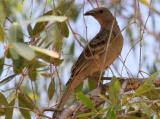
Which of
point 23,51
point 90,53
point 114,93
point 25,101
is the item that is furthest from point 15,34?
point 90,53

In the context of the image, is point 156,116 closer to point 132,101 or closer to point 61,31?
point 132,101

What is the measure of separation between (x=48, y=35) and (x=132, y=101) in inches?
20.1

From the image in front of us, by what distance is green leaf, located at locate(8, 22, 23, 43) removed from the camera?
124 centimetres

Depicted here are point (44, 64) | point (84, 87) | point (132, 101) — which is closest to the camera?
point (132, 101)

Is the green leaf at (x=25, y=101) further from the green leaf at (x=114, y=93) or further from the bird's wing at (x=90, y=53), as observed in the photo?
the bird's wing at (x=90, y=53)

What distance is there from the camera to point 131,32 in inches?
121

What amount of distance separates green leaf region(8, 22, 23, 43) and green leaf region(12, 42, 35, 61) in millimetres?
22

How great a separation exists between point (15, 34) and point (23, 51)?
0.29 feet

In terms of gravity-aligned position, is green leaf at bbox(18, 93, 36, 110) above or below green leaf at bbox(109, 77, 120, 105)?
above

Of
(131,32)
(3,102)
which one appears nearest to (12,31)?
(3,102)

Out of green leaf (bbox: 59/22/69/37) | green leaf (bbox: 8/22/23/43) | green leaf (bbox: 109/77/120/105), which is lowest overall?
green leaf (bbox: 109/77/120/105)

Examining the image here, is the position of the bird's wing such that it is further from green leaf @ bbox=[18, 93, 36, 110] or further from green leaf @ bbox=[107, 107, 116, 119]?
green leaf @ bbox=[107, 107, 116, 119]

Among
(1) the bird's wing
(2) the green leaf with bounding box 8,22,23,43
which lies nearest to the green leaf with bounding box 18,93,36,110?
(2) the green leaf with bounding box 8,22,23,43

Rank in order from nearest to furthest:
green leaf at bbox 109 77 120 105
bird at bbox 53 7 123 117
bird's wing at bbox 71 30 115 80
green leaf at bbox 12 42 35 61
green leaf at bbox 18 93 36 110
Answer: green leaf at bbox 12 42 35 61 < green leaf at bbox 109 77 120 105 < green leaf at bbox 18 93 36 110 < bird at bbox 53 7 123 117 < bird's wing at bbox 71 30 115 80
